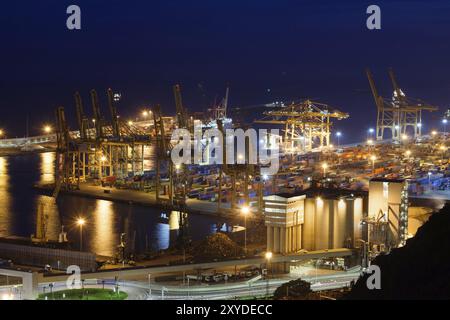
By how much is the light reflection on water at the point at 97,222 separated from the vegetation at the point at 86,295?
3224mm

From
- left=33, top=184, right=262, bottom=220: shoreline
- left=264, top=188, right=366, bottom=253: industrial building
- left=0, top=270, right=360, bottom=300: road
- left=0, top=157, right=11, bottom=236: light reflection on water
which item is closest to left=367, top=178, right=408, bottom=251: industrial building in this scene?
left=264, top=188, right=366, bottom=253: industrial building

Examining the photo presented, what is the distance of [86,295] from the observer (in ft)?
19.2

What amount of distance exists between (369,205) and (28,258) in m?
3.79

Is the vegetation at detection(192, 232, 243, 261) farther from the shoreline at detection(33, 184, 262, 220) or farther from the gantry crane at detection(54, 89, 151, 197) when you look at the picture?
the gantry crane at detection(54, 89, 151, 197)

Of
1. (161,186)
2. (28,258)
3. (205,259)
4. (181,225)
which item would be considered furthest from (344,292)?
(161,186)

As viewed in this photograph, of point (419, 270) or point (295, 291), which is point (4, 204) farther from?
point (419, 270)

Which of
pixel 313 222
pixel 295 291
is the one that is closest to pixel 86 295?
pixel 295 291

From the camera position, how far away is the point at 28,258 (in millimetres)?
8773

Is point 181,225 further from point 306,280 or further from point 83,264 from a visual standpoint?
point 306,280

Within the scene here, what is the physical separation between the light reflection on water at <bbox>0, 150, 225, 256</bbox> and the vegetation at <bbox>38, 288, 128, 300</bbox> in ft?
10.6

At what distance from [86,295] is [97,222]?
240 inches

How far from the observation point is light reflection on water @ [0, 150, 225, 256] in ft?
33.9

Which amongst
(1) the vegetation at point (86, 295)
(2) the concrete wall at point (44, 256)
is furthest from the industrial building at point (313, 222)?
(1) the vegetation at point (86, 295)

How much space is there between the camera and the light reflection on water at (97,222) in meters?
10.3
